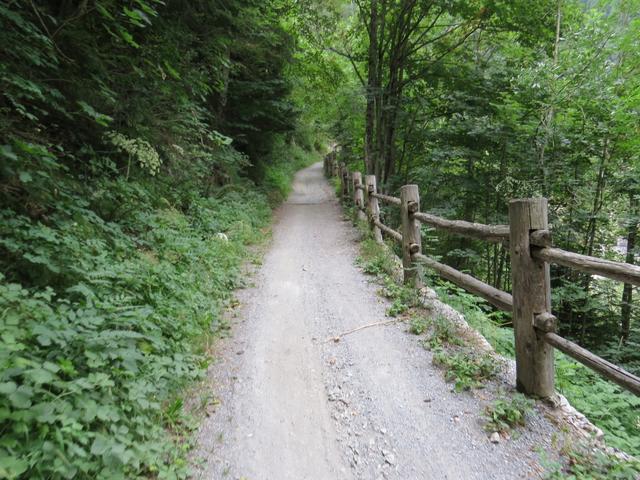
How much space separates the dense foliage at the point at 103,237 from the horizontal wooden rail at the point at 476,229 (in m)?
2.69

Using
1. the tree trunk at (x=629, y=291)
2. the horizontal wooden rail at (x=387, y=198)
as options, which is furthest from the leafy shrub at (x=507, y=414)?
the tree trunk at (x=629, y=291)

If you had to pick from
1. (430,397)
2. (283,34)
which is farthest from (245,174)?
(430,397)

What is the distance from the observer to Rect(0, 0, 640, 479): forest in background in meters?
2.00

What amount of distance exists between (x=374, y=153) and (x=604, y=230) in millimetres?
5767

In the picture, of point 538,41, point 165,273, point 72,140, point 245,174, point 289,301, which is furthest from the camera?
point 245,174

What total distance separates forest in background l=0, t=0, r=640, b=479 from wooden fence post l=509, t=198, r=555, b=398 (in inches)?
25.5

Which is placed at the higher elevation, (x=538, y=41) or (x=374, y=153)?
(x=538, y=41)

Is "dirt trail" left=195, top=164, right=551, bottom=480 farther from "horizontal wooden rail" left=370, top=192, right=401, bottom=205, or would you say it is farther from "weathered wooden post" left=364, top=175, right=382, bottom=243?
"weathered wooden post" left=364, top=175, right=382, bottom=243

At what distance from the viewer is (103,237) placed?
3.57m

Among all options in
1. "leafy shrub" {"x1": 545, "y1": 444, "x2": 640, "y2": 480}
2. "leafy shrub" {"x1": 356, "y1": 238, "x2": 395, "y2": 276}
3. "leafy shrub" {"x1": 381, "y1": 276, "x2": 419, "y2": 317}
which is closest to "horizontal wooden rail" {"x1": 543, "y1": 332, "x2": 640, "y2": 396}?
"leafy shrub" {"x1": 545, "y1": 444, "x2": 640, "y2": 480}

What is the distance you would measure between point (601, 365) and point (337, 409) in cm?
170

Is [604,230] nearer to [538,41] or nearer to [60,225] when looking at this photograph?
[538,41]

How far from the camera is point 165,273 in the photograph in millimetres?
3559

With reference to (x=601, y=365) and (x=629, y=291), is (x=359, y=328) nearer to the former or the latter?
(x=601, y=365)
